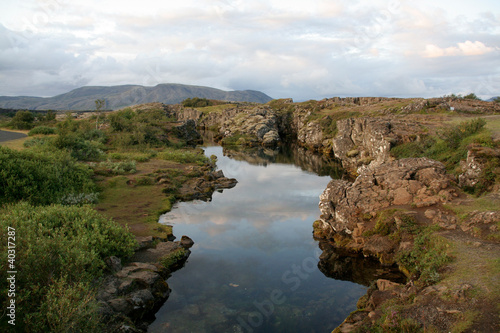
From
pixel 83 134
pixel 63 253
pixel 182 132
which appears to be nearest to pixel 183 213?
pixel 63 253

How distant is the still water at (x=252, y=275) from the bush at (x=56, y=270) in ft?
12.8

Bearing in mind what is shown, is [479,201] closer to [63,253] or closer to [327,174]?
[63,253]

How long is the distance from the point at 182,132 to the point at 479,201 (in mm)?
67531

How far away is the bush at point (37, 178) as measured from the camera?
21.8 metres

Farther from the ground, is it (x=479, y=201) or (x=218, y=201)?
(x=479, y=201)

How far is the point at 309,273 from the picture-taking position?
1897cm

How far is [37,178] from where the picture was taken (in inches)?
932

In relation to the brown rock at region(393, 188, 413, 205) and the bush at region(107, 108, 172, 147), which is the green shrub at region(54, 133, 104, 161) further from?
the brown rock at region(393, 188, 413, 205)

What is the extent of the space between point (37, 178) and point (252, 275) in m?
17.7

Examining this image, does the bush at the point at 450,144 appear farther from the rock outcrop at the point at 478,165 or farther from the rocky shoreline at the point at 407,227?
the rock outcrop at the point at 478,165

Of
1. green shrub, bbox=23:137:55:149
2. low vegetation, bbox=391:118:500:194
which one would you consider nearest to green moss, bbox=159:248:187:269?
low vegetation, bbox=391:118:500:194

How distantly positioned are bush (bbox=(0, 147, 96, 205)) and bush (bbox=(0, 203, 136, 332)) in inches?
245

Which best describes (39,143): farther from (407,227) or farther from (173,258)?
(407,227)

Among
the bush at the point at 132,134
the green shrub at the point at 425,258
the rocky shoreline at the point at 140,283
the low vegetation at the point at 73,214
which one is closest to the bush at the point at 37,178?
the low vegetation at the point at 73,214
